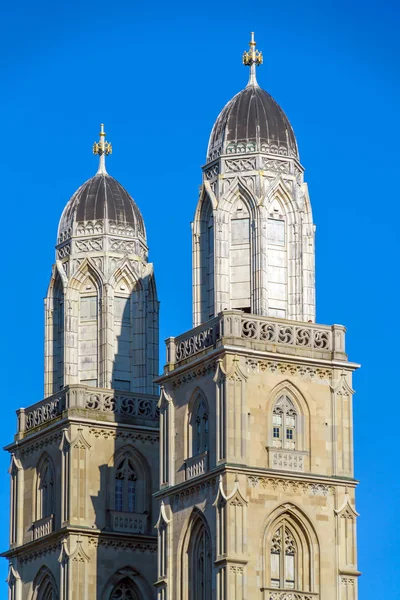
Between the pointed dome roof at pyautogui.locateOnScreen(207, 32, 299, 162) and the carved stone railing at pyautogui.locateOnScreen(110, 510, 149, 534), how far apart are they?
14.1m

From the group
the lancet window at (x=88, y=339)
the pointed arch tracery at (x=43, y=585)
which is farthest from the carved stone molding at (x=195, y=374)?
the pointed arch tracery at (x=43, y=585)

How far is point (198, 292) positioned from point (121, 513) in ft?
36.0

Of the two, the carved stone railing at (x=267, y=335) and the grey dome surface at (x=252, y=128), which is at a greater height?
the grey dome surface at (x=252, y=128)

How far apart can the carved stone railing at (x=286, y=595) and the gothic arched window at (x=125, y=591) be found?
12.1m

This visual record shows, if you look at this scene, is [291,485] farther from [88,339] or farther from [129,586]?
[88,339]

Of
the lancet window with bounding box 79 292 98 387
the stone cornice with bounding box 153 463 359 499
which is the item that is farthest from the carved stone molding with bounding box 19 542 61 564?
the stone cornice with bounding box 153 463 359 499

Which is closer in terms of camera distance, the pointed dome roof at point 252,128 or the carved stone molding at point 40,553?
the pointed dome roof at point 252,128

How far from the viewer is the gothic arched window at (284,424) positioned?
261 feet

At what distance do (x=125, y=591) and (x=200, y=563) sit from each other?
33.5ft

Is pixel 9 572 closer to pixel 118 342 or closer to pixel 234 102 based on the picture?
pixel 118 342

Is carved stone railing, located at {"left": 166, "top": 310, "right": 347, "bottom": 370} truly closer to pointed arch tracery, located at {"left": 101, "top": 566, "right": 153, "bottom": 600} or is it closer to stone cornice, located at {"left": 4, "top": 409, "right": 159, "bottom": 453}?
stone cornice, located at {"left": 4, "top": 409, "right": 159, "bottom": 453}

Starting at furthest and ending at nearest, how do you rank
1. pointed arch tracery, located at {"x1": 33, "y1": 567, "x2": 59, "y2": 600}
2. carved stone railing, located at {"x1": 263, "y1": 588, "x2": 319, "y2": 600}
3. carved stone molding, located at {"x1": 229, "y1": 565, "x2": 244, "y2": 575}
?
pointed arch tracery, located at {"x1": 33, "y1": 567, "x2": 59, "y2": 600} → carved stone railing, located at {"x1": 263, "y1": 588, "x2": 319, "y2": 600} → carved stone molding, located at {"x1": 229, "y1": 565, "x2": 244, "y2": 575}

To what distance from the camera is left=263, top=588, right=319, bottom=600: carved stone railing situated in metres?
77.4

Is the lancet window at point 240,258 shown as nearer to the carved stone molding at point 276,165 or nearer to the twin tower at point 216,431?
the twin tower at point 216,431
